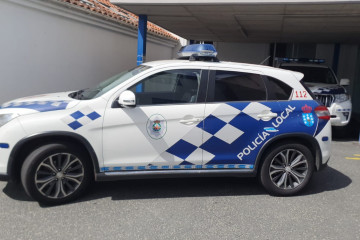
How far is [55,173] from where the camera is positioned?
381 cm

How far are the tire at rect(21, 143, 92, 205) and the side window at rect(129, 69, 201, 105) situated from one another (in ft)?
3.26

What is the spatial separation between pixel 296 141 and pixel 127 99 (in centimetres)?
220

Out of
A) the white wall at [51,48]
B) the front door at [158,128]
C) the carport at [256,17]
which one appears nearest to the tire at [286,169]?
the front door at [158,128]

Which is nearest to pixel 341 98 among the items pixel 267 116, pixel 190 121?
pixel 267 116

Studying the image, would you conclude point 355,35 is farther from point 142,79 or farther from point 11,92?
point 11,92

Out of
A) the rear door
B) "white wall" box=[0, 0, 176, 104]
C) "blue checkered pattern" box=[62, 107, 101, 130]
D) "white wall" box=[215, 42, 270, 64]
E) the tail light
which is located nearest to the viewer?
"blue checkered pattern" box=[62, 107, 101, 130]

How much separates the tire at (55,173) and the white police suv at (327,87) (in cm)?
504

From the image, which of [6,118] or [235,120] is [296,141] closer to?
[235,120]

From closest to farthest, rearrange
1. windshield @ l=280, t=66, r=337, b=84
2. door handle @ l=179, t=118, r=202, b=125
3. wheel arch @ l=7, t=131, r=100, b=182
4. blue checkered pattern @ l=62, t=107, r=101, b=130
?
wheel arch @ l=7, t=131, r=100, b=182, blue checkered pattern @ l=62, t=107, r=101, b=130, door handle @ l=179, t=118, r=202, b=125, windshield @ l=280, t=66, r=337, b=84

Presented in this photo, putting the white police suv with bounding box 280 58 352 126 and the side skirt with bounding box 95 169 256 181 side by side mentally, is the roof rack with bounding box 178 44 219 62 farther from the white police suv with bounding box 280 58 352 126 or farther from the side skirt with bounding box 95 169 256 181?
the white police suv with bounding box 280 58 352 126

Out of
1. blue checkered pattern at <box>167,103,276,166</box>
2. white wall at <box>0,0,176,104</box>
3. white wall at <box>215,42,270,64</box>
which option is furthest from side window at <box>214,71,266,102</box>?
white wall at <box>215,42,270,64</box>

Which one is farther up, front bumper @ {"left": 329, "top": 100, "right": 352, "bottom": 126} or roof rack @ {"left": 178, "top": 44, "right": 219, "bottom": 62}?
roof rack @ {"left": 178, "top": 44, "right": 219, "bottom": 62}

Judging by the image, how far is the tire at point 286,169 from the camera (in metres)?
4.34

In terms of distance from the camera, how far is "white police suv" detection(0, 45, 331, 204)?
3.74 m
